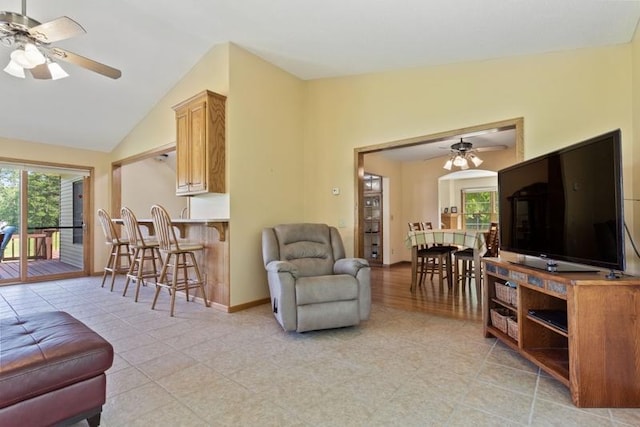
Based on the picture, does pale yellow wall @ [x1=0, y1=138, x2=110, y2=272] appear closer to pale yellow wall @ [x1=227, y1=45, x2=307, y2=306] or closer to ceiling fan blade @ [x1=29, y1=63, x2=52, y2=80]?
ceiling fan blade @ [x1=29, y1=63, x2=52, y2=80]

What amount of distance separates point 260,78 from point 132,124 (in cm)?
280

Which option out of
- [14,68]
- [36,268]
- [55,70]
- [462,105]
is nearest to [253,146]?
[55,70]

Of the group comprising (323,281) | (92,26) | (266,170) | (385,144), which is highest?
(92,26)

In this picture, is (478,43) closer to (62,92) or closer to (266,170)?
(266,170)

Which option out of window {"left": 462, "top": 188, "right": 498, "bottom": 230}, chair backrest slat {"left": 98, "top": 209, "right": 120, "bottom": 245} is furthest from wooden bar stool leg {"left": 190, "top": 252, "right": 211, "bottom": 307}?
window {"left": 462, "top": 188, "right": 498, "bottom": 230}

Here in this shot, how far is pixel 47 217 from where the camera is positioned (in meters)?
5.46

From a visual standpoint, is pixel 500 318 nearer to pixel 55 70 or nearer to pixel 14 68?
pixel 55 70

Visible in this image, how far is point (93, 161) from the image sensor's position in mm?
5832

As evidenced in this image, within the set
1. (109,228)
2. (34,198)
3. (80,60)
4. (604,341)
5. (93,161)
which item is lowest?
(604,341)

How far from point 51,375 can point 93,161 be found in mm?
5553

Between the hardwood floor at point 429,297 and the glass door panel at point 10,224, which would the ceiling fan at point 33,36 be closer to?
the glass door panel at point 10,224

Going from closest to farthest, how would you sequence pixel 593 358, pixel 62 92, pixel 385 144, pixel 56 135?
pixel 593 358, pixel 385 144, pixel 62 92, pixel 56 135

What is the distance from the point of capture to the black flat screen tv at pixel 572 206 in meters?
1.77

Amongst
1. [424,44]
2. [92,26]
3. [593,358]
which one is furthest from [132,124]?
[593,358]
